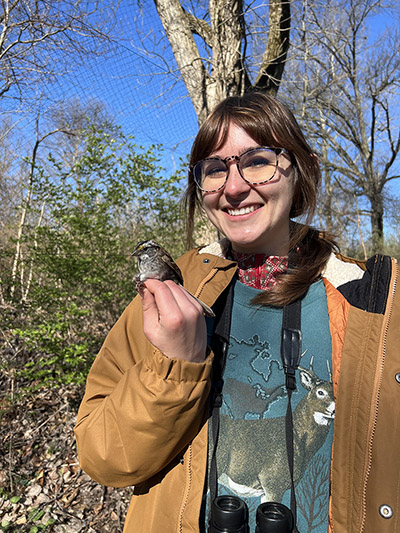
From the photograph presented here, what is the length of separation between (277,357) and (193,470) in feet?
1.42

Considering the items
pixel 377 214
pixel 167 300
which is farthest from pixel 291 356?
pixel 377 214

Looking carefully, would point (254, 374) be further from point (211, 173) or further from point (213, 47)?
point (213, 47)

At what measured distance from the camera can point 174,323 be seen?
39.1 inches

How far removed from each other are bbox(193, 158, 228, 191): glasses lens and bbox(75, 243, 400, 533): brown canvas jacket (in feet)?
2.07

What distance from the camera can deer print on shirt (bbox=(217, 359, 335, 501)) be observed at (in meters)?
1.13

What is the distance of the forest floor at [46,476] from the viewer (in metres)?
3.20

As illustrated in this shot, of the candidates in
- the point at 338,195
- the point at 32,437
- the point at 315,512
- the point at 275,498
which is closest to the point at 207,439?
the point at 275,498

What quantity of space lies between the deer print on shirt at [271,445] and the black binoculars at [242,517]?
49 millimetres

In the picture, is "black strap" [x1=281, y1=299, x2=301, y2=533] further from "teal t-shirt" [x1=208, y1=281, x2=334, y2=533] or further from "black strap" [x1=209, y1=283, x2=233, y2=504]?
"black strap" [x1=209, y1=283, x2=233, y2=504]

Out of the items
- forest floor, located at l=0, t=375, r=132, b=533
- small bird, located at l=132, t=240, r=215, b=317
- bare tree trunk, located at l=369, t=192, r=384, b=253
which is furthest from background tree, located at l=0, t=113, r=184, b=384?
bare tree trunk, located at l=369, t=192, r=384, b=253

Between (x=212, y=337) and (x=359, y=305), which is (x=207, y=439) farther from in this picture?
(x=359, y=305)

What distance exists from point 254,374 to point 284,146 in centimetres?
81

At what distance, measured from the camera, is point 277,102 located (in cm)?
139

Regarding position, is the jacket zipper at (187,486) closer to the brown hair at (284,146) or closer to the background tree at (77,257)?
the brown hair at (284,146)
